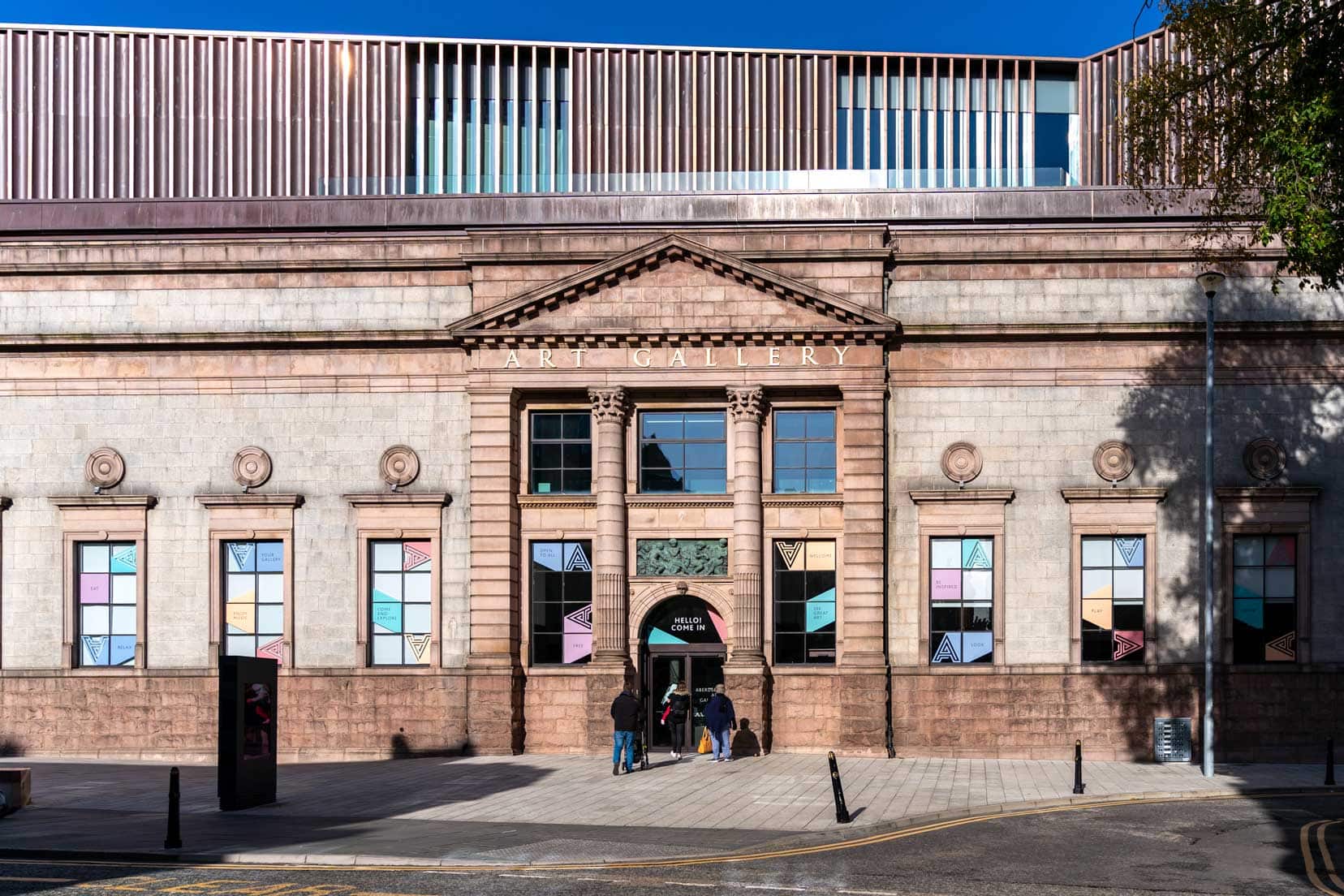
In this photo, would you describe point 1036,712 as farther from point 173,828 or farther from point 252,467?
point 173,828

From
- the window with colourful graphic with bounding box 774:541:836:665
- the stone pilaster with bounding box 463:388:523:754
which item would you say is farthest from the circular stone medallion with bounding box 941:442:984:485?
the stone pilaster with bounding box 463:388:523:754

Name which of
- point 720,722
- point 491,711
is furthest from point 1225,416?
point 491,711

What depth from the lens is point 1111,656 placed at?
119 feet

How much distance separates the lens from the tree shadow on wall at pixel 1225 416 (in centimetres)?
3600

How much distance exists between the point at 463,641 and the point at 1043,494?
1461 centimetres

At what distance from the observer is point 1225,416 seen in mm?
36438

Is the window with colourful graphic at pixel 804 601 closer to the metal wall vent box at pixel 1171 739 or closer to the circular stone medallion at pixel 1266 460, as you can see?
the metal wall vent box at pixel 1171 739

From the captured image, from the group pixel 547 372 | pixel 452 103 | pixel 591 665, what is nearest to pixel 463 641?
pixel 591 665

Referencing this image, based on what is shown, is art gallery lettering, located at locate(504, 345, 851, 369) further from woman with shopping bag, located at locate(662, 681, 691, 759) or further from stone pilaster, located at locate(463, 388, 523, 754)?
woman with shopping bag, located at locate(662, 681, 691, 759)

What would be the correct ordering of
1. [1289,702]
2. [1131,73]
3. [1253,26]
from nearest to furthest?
[1253,26] < [1289,702] < [1131,73]

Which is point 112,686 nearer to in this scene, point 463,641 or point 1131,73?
point 463,641

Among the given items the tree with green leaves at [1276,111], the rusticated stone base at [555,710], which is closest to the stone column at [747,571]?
the rusticated stone base at [555,710]

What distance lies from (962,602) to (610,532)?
28.7 ft

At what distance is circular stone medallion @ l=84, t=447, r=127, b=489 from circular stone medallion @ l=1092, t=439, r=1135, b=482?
78.9 ft
